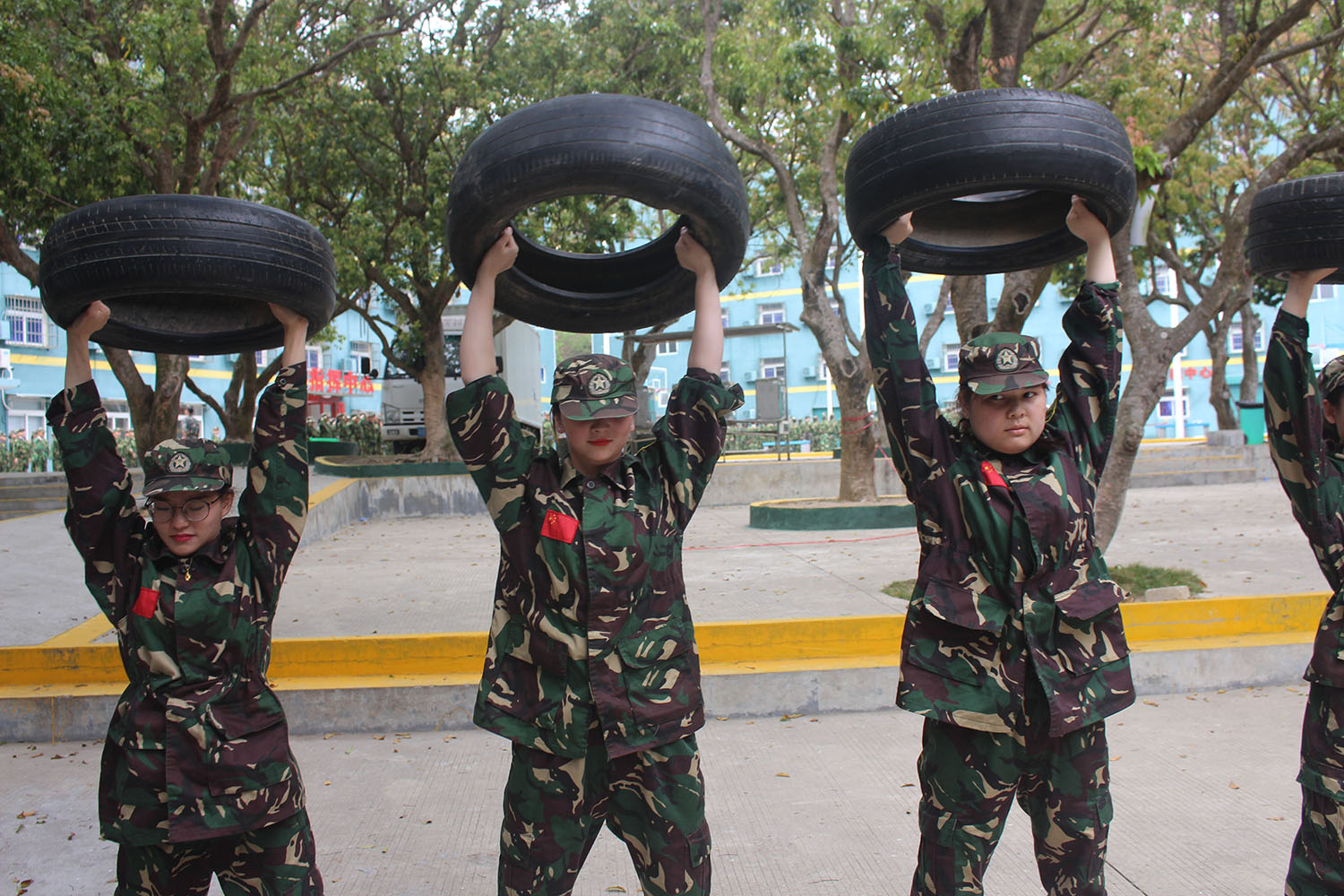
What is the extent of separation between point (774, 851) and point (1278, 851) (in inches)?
69.5

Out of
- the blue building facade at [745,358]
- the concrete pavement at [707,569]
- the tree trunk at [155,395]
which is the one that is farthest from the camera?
the blue building facade at [745,358]

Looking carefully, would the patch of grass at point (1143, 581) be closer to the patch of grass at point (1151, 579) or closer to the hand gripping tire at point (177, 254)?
the patch of grass at point (1151, 579)

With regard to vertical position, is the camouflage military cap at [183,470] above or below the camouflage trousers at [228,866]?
above

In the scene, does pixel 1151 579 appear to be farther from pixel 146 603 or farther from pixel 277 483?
pixel 146 603

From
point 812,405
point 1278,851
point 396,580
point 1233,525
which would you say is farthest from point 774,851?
point 812,405

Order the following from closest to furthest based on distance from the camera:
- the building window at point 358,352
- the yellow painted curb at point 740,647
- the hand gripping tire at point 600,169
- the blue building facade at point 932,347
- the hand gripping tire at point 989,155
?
the hand gripping tire at point 600,169
the hand gripping tire at point 989,155
the yellow painted curb at point 740,647
the blue building facade at point 932,347
the building window at point 358,352

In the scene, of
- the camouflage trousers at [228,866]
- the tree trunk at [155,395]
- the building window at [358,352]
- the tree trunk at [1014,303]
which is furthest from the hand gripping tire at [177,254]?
the building window at [358,352]

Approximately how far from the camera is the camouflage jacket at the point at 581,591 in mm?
2373

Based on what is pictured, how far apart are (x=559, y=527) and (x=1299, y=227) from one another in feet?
7.51

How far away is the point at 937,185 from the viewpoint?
2.61m

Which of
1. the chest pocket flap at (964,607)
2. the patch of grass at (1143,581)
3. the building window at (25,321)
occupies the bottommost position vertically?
the patch of grass at (1143,581)

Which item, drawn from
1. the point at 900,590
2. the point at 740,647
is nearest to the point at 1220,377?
the point at 900,590

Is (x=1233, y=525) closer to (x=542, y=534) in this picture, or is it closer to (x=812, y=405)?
(x=542, y=534)

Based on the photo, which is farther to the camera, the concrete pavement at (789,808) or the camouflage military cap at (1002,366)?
the concrete pavement at (789,808)
